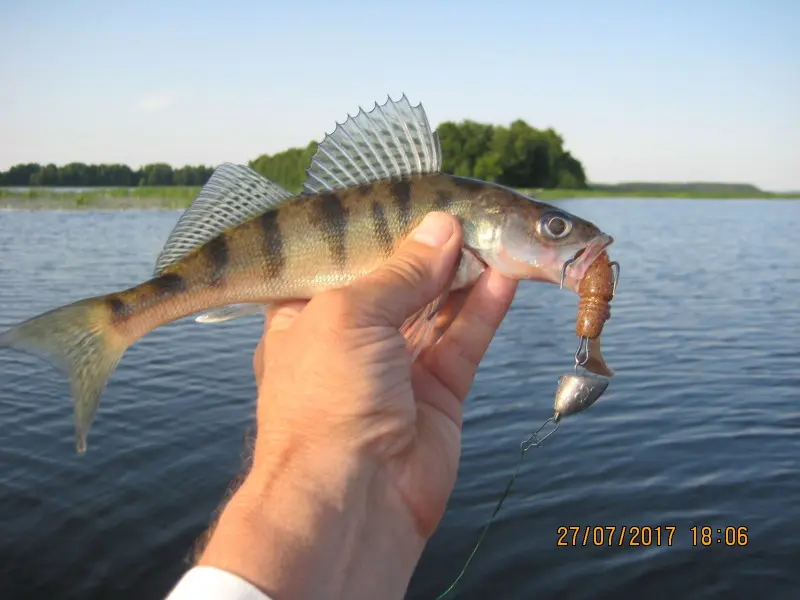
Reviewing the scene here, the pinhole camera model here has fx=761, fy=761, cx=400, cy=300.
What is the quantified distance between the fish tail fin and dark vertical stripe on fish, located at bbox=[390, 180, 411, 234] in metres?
1.50

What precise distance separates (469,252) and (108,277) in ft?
70.6

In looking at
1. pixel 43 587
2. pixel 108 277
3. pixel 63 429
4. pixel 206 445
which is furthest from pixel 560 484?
pixel 108 277

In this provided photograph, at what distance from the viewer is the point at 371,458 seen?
9.99 ft

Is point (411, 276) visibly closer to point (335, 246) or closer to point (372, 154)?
point (335, 246)

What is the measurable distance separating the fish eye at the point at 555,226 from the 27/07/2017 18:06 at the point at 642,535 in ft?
17.1

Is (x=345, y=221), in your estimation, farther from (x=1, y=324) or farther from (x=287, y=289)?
(x=1, y=324)

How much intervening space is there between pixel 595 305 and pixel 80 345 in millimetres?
2474

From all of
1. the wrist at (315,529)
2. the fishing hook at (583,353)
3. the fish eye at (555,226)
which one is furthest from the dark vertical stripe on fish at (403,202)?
the wrist at (315,529)

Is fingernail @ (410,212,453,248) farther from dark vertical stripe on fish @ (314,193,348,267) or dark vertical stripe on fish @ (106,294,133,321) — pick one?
dark vertical stripe on fish @ (106,294,133,321)

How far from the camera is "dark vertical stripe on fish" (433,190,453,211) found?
3863 mm

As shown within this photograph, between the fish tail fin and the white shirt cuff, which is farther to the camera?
the fish tail fin

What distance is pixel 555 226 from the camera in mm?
3865

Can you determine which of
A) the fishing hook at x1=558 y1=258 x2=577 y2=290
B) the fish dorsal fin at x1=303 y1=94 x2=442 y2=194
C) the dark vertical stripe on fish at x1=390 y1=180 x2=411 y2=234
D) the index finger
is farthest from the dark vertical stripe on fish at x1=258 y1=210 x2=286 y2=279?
the fishing hook at x1=558 y1=258 x2=577 y2=290

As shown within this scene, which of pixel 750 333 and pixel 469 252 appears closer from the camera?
Answer: pixel 469 252
